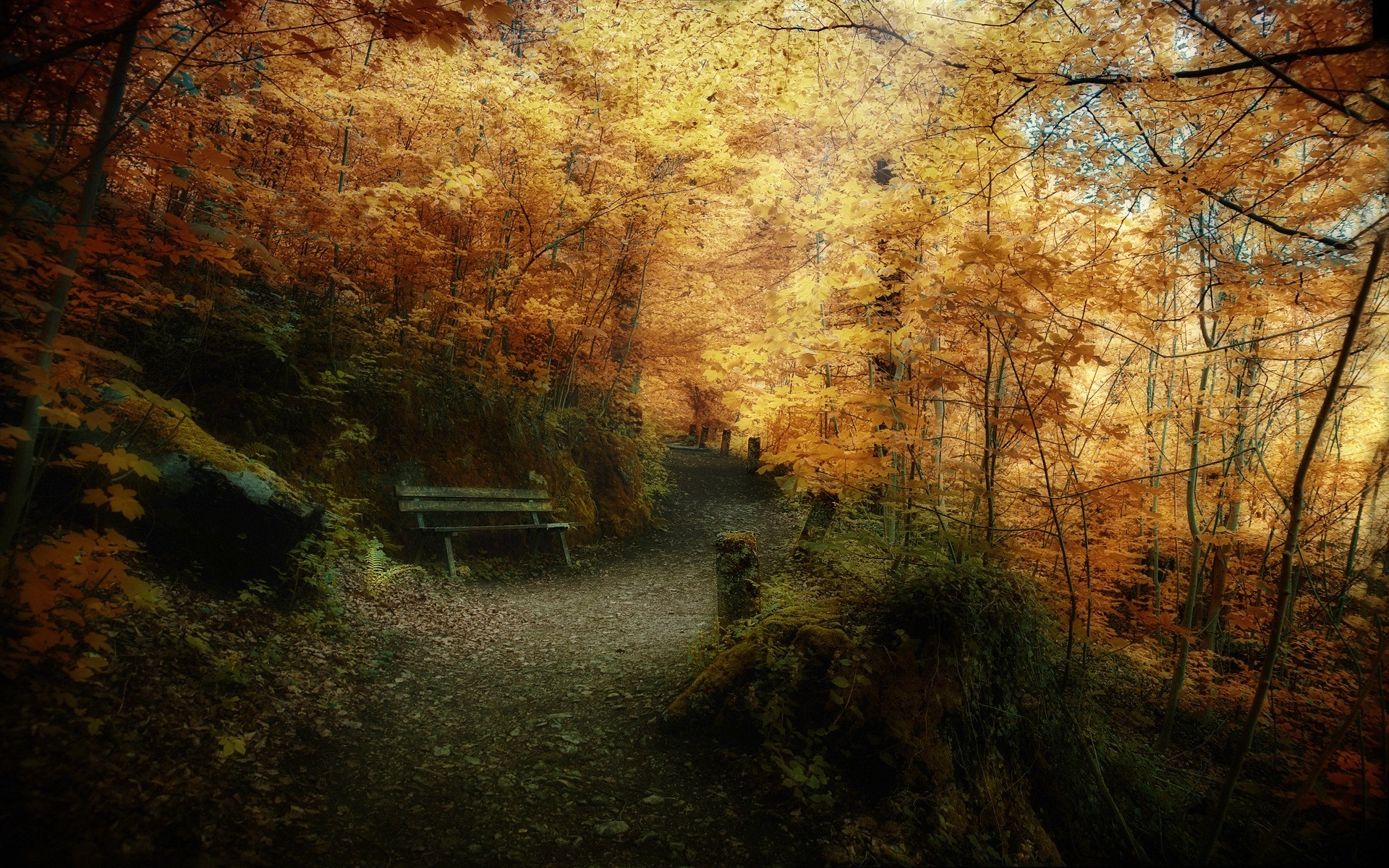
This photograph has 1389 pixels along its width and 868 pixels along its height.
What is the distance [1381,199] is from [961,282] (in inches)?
77.9

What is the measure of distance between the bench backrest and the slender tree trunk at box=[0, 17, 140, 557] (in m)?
4.88

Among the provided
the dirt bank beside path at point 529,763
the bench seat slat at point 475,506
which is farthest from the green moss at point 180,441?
the bench seat slat at point 475,506

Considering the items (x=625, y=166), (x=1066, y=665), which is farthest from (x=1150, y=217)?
(x=625, y=166)

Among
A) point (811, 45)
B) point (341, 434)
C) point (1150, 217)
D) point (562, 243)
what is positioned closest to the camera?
point (811, 45)

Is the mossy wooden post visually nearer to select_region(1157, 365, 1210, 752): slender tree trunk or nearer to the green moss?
the green moss

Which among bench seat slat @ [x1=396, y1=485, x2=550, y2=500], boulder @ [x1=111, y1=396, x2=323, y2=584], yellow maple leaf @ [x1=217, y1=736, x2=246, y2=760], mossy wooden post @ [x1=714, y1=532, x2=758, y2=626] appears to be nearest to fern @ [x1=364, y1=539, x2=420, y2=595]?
bench seat slat @ [x1=396, y1=485, x2=550, y2=500]

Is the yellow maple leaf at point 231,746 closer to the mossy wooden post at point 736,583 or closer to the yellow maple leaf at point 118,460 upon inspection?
the yellow maple leaf at point 118,460

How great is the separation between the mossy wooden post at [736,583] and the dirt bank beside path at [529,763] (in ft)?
2.17

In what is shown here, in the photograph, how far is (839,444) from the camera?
16.1 feet

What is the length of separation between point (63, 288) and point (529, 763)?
353 centimetres

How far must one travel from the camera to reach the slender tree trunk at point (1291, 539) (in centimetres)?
227

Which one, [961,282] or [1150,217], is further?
[1150,217]

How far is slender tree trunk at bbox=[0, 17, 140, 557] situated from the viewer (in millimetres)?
2490

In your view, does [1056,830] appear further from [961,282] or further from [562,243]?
[562,243]
